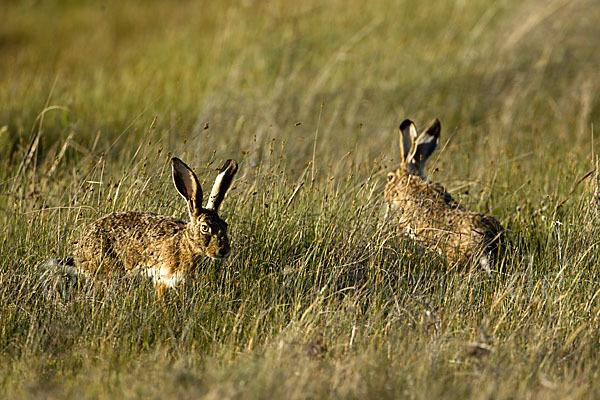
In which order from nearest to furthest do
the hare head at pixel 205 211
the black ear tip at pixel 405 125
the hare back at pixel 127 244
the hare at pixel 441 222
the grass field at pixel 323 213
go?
1. the grass field at pixel 323 213
2. the hare head at pixel 205 211
3. the hare back at pixel 127 244
4. the hare at pixel 441 222
5. the black ear tip at pixel 405 125

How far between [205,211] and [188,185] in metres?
0.21

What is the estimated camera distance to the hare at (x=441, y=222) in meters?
5.67

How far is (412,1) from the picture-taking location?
1241cm

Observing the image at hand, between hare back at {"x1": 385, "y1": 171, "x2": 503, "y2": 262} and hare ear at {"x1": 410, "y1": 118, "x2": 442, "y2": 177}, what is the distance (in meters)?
0.51

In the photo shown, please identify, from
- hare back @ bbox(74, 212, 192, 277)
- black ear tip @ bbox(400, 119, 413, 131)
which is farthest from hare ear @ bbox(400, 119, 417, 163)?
hare back @ bbox(74, 212, 192, 277)

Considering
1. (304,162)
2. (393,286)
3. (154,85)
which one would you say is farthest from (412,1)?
(393,286)

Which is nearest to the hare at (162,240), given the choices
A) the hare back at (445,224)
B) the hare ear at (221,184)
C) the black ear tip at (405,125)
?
the hare ear at (221,184)

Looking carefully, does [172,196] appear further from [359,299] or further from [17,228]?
[359,299]

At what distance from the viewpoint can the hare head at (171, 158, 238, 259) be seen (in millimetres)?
4965

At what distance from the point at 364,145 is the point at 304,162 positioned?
2.83 feet

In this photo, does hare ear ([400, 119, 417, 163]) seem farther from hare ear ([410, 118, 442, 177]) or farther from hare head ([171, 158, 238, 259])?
hare head ([171, 158, 238, 259])

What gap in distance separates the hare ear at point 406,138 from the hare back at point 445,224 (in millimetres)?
572

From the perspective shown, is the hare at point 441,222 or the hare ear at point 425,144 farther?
the hare ear at point 425,144

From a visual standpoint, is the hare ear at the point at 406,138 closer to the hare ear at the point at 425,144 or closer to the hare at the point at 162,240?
the hare ear at the point at 425,144
